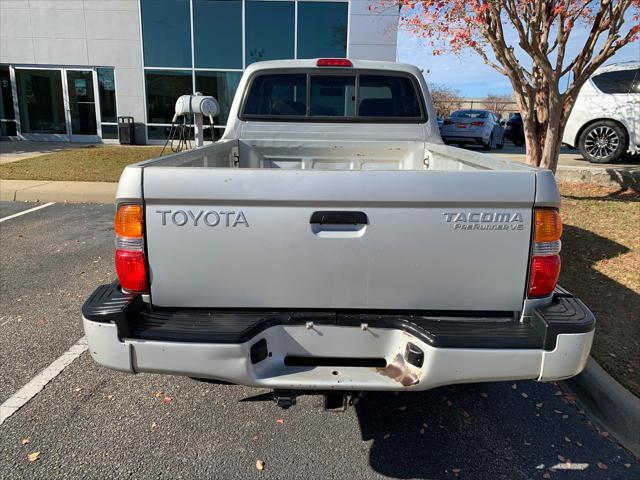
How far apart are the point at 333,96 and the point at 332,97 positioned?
2cm

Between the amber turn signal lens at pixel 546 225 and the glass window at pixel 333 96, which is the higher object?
the glass window at pixel 333 96

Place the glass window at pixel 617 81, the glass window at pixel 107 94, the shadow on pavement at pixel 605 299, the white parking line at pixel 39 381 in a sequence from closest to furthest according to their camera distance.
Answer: the white parking line at pixel 39 381 → the shadow on pavement at pixel 605 299 → the glass window at pixel 617 81 → the glass window at pixel 107 94

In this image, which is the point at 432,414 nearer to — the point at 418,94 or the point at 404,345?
the point at 404,345

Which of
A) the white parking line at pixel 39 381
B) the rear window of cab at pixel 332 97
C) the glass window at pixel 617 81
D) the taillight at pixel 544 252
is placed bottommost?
the white parking line at pixel 39 381

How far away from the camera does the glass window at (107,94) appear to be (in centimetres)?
1736

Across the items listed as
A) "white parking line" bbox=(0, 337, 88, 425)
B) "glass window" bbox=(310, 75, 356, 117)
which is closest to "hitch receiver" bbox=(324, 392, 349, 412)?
"white parking line" bbox=(0, 337, 88, 425)

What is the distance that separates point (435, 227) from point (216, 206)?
3.16ft

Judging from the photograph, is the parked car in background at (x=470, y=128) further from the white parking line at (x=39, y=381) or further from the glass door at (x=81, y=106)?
the white parking line at (x=39, y=381)

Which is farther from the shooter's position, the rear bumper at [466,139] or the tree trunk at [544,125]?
the rear bumper at [466,139]

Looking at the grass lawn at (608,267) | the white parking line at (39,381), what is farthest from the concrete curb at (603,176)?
the white parking line at (39,381)

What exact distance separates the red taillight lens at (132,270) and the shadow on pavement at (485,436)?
152 centimetres

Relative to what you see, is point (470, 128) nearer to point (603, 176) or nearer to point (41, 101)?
point (603, 176)

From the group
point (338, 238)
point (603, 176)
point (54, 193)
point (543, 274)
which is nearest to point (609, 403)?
point (543, 274)

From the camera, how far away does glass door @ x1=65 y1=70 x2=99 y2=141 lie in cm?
1747
